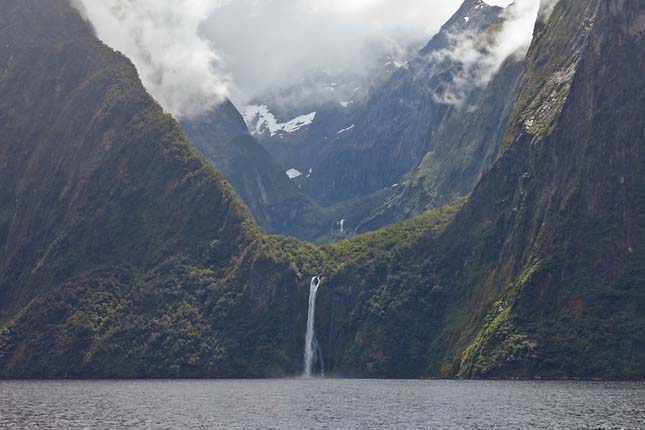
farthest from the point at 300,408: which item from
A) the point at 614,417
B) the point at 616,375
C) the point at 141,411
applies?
the point at 616,375

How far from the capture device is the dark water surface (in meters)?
112

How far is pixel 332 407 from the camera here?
456 feet

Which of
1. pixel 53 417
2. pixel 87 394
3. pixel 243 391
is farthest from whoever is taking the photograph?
pixel 243 391

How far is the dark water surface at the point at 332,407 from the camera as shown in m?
112

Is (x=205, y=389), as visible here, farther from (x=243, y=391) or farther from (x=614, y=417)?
(x=614, y=417)

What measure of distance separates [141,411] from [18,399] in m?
30.4

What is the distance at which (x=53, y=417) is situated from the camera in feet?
389

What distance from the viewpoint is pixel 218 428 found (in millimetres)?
109812

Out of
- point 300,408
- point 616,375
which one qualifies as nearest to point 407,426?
point 300,408

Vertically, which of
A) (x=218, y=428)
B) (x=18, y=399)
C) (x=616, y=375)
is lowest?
(x=218, y=428)

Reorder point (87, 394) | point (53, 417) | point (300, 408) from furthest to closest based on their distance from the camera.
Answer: point (87, 394)
point (300, 408)
point (53, 417)

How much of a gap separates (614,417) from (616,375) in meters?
90.9

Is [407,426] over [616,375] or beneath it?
beneath

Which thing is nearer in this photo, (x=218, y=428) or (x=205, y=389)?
(x=218, y=428)
